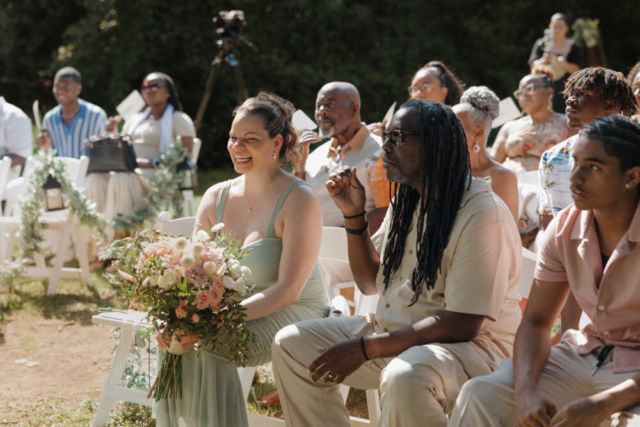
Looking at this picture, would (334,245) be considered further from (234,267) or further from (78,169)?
(78,169)

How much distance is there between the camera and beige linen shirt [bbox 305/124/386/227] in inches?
172

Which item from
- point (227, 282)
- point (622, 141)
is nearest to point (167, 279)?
point (227, 282)

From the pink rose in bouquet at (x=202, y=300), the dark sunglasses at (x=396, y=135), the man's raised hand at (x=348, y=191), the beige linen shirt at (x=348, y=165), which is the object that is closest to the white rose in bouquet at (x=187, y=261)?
the pink rose in bouquet at (x=202, y=300)

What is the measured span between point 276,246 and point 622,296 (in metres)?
1.48

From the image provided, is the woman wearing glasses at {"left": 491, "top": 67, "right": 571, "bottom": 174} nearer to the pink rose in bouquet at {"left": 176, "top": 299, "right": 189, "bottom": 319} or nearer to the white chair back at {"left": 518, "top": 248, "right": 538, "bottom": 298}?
the white chair back at {"left": 518, "top": 248, "right": 538, "bottom": 298}

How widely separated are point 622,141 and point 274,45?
506 inches

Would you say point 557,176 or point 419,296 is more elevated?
point 557,176

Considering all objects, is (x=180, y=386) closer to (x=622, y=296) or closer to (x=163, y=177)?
(x=622, y=296)

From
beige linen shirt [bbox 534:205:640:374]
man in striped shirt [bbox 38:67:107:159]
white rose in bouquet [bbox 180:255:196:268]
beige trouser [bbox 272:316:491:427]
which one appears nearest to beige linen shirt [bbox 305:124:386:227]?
beige trouser [bbox 272:316:491:427]

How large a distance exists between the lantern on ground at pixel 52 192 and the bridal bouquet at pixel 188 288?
3244 mm

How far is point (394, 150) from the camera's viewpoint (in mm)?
2631

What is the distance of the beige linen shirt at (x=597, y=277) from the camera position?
7.11 ft

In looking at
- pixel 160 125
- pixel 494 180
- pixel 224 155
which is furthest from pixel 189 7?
pixel 494 180

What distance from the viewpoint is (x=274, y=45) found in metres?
14.5
